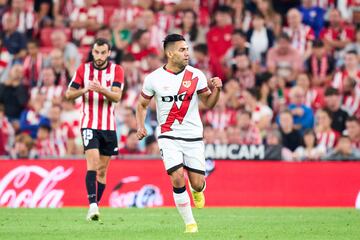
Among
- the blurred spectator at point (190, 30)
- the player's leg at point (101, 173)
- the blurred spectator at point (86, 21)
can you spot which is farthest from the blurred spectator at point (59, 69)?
the player's leg at point (101, 173)

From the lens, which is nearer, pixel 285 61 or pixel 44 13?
pixel 285 61

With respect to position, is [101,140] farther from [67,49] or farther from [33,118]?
[67,49]

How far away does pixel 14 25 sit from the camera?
24688mm

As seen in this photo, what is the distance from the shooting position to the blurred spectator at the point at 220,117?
854 inches

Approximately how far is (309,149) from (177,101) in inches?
308

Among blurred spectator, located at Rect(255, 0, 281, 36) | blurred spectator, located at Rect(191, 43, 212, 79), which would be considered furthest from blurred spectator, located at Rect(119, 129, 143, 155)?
blurred spectator, located at Rect(255, 0, 281, 36)

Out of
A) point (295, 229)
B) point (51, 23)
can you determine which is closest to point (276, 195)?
point (295, 229)

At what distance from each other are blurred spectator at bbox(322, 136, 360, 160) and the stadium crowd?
27mm

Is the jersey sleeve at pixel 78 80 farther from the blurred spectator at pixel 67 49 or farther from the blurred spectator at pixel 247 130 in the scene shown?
the blurred spectator at pixel 67 49

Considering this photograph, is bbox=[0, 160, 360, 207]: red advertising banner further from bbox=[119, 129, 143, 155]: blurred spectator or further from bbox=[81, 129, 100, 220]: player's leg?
bbox=[81, 129, 100, 220]: player's leg

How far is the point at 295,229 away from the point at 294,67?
10135 mm

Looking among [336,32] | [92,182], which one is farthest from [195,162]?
[336,32]

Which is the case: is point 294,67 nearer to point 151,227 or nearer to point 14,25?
point 14,25

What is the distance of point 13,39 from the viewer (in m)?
24.5
